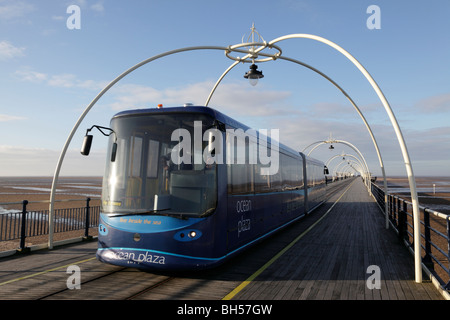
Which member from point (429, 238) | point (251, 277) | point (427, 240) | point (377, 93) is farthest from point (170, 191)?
point (429, 238)

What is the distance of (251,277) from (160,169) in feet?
9.57

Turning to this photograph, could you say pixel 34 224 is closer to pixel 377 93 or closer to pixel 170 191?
pixel 170 191

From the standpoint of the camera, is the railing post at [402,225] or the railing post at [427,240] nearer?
the railing post at [427,240]

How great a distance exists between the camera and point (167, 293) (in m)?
5.64

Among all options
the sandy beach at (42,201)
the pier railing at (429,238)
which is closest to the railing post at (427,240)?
the pier railing at (429,238)

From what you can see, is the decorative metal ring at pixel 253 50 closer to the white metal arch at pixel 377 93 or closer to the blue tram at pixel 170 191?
the white metal arch at pixel 377 93

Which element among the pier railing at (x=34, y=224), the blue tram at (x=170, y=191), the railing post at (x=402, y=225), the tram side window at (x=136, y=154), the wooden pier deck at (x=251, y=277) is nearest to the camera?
the wooden pier deck at (x=251, y=277)

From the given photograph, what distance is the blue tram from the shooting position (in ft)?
20.4

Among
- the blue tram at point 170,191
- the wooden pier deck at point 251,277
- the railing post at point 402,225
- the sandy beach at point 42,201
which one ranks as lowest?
the sandy beach at point 42,201

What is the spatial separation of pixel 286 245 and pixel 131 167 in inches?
225

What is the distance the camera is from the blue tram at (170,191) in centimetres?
621

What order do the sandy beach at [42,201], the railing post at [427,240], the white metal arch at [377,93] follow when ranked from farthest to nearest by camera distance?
the sandy beach at [42,201]
the railing post at [427,240]
the white metal arch at [377,93]
